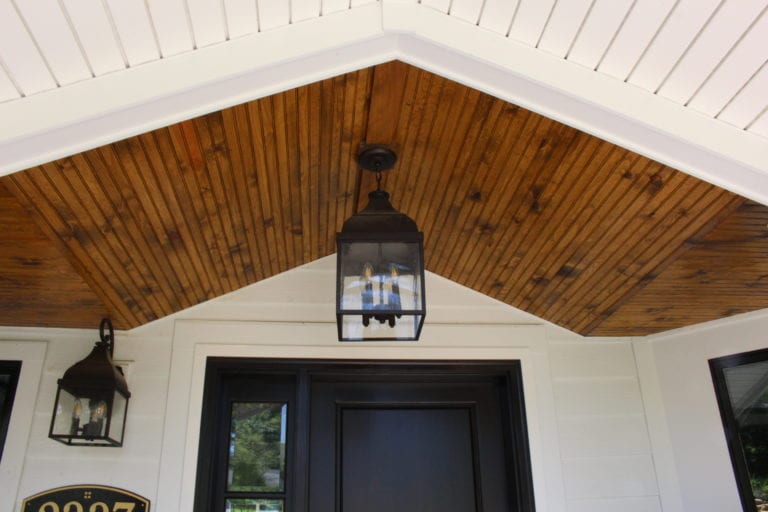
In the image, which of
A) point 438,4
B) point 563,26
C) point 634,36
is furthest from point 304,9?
point 634,36

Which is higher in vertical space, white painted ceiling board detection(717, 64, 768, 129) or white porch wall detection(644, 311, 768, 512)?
white painted ceiling board detection(717, 64, 768, 129)

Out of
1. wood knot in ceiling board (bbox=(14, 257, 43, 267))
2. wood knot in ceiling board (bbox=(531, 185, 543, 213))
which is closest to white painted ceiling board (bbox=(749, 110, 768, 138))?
wood knot in ceiling board (bbox=(531, 185, 543, 213))

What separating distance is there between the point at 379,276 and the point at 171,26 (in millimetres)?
957

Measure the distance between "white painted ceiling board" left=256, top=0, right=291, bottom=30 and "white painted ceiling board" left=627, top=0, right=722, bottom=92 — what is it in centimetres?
89

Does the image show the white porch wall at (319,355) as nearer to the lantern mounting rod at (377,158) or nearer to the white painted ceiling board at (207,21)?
the lantern mounting rod at (377,158)

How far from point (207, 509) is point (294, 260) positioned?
119 centimetres

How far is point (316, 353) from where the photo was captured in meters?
2.96

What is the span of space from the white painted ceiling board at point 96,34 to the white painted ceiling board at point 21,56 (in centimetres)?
10

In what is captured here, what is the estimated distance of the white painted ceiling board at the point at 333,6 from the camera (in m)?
1.54

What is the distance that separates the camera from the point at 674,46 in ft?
4.85

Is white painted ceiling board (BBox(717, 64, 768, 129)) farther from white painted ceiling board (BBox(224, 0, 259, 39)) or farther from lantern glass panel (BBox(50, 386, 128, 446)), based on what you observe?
lantern glass panel (BBox(50, 386, 128, 446))

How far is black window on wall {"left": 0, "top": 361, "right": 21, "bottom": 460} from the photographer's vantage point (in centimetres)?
272

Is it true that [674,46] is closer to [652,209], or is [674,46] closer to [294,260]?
[652,209]

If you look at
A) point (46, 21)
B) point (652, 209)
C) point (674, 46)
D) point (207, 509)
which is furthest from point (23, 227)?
point (652, 209)
